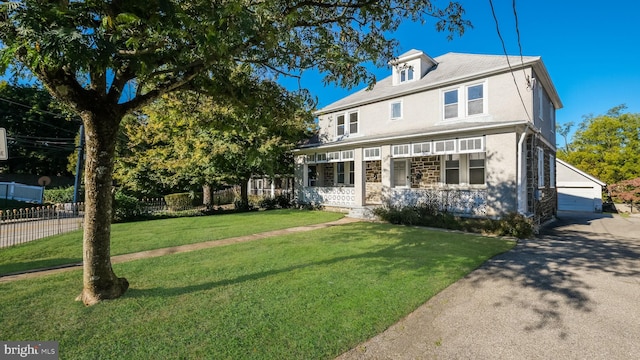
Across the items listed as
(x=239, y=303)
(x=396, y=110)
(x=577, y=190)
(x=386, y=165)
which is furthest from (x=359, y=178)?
(x=577, y=190)

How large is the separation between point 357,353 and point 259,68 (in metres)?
5.79

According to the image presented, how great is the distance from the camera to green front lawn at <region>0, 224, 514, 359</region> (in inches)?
122

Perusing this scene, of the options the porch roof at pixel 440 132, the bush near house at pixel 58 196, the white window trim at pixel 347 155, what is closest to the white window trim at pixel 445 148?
the porch roof at pixel 440 132

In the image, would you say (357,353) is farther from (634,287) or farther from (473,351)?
(634,287)

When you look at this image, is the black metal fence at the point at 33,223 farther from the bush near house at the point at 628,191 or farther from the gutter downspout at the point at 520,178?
the bush near house at the point at 628,191

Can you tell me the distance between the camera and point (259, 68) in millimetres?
6500

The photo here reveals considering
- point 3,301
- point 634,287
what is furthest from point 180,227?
point 634,287

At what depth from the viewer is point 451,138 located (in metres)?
11.9

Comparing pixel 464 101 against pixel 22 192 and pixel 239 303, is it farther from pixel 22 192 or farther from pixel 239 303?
pixel 22 192

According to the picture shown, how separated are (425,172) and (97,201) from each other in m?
13.8

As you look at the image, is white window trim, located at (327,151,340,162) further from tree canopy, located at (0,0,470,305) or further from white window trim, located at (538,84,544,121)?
tree canopy, located at (0,0,470,305)

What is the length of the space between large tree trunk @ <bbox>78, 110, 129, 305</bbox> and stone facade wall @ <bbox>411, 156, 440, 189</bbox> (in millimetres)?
13463

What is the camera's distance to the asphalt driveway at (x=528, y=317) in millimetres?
3125

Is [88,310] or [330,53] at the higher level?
[330,53]
